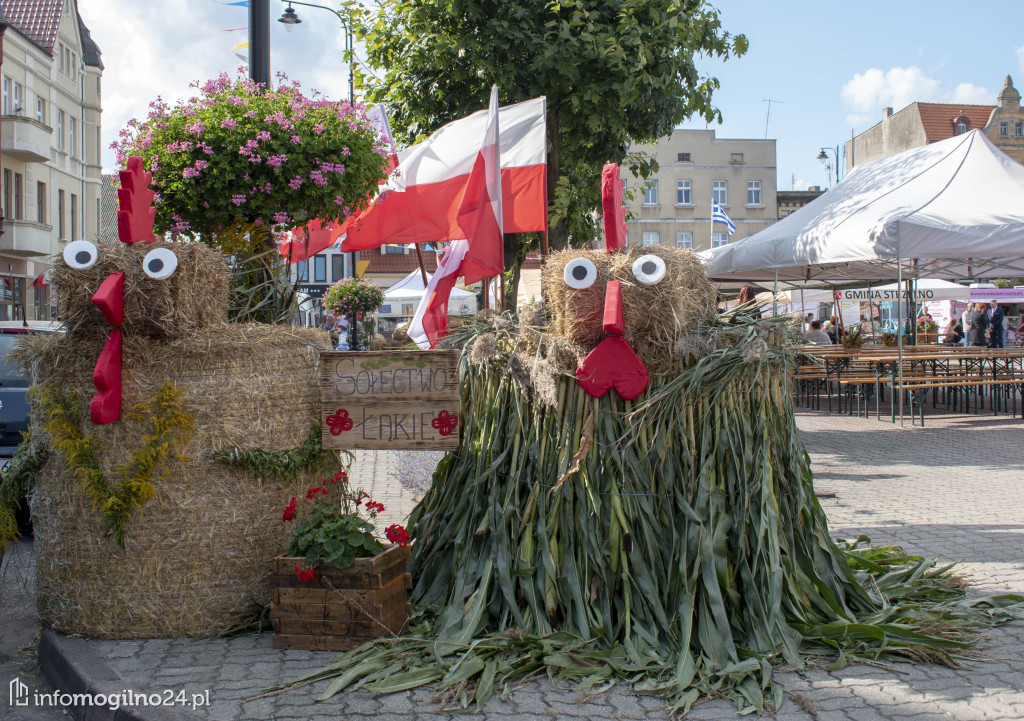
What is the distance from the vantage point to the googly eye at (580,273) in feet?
12.6

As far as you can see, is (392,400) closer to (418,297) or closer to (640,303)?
(640,303)

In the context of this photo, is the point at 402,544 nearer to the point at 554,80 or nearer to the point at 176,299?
the point at 176,299

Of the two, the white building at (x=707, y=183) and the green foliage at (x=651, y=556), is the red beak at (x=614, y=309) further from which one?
the white building at (x=707, y=183)

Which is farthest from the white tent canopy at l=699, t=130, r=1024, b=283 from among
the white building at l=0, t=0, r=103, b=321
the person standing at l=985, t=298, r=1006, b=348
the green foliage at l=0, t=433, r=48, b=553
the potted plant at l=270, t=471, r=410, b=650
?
the white building at l=0, t=0, r=103, b=321

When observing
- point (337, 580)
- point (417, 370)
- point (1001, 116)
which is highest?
point (1001, 116)

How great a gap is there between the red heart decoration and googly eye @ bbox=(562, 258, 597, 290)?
26cm

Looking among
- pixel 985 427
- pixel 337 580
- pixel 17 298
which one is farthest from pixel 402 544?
pixel 17 298

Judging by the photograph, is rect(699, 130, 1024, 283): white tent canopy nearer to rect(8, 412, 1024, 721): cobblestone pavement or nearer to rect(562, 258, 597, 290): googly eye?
rect(8, 412, 1024, 721): cobblestone pavement

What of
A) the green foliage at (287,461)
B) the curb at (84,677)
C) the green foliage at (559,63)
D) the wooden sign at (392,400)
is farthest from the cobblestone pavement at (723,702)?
the green foliage at (559,63)

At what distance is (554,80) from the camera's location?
1091 centimetres

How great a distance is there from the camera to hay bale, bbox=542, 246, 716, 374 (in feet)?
12.6

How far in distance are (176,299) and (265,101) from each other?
1.65 meters

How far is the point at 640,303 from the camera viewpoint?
3.85 metres

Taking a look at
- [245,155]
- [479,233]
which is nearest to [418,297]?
[479,233]
